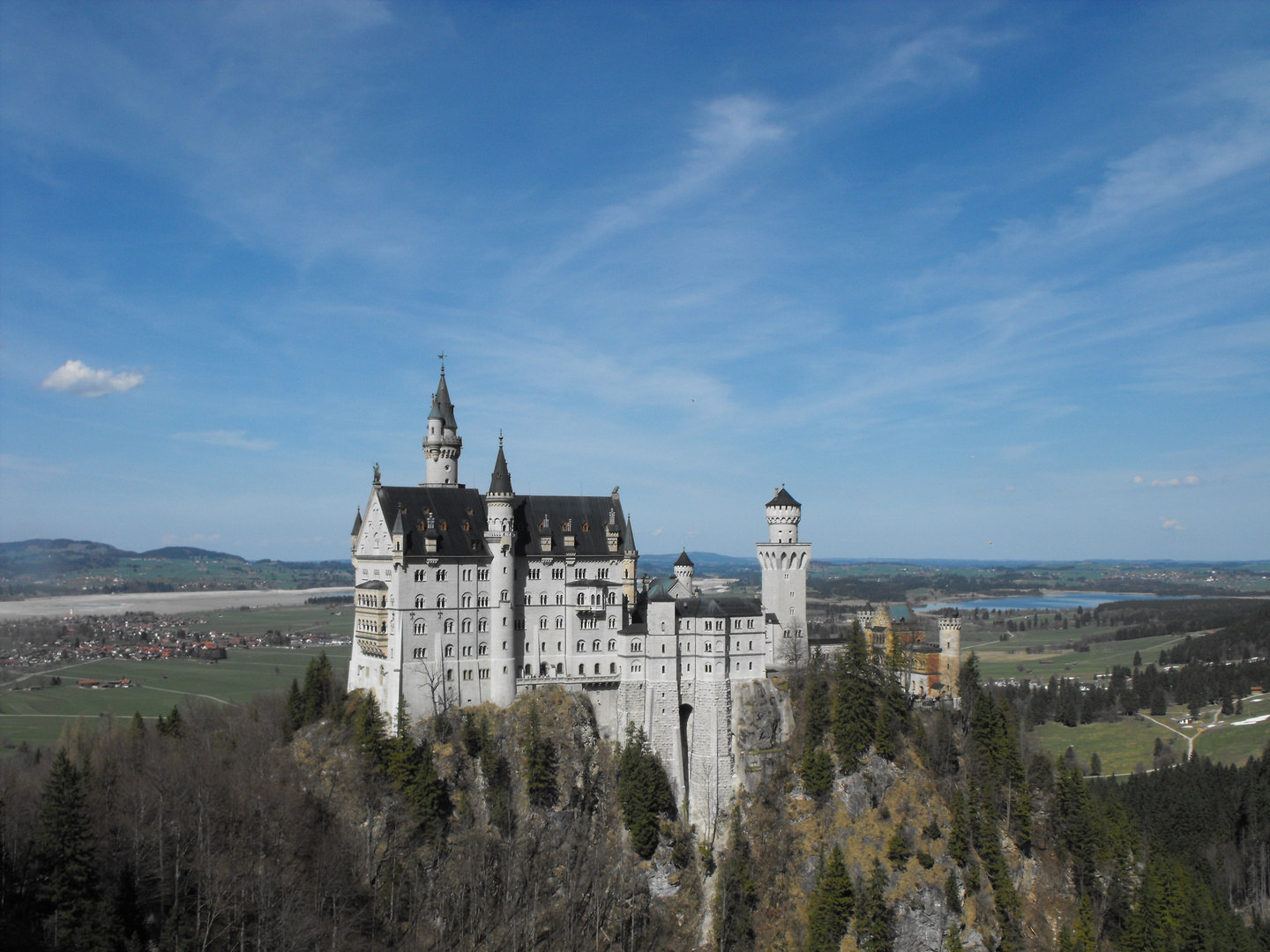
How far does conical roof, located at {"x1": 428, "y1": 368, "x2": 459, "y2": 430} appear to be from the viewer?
3374 inches

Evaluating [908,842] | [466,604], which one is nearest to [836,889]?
[908,842]

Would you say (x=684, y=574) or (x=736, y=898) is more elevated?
(x=684, y=574)

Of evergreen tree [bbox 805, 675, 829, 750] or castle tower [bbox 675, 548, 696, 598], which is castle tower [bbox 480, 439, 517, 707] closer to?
castle tower [bbox 675, 548, 696, 598]

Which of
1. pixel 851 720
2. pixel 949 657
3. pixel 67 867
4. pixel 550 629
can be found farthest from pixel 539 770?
pixel 949 657

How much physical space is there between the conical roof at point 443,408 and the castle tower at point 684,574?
951 inches

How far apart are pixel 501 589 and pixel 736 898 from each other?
Result: 102 ft

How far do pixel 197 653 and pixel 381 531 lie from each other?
441ft

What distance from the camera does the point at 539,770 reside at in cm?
7356

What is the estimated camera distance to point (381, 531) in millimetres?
78750

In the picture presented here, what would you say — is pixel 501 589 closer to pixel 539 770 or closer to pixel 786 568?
pixel 539 770

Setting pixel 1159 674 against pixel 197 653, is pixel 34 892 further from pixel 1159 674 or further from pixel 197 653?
pixel 1159 674

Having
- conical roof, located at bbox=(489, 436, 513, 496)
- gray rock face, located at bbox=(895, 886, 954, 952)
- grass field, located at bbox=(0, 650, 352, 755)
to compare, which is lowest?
gray rock face, located at bbox=(895, 886, 954, 952)

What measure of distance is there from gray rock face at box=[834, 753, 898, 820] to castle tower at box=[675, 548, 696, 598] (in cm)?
2082

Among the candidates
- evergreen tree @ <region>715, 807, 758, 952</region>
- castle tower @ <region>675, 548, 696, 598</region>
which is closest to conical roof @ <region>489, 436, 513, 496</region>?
castle tower @ <region>675, 548, 696, 598</region>
